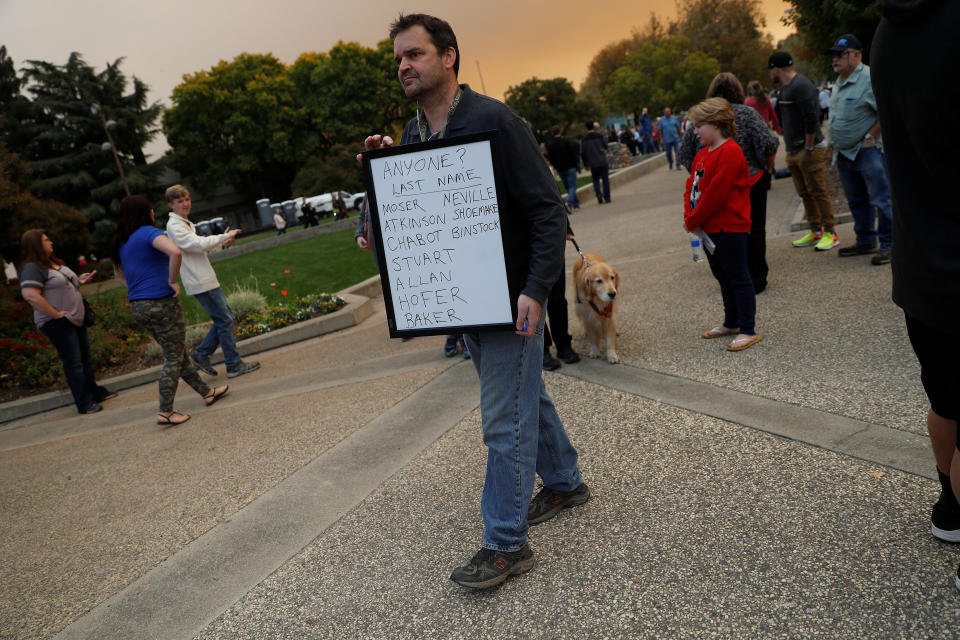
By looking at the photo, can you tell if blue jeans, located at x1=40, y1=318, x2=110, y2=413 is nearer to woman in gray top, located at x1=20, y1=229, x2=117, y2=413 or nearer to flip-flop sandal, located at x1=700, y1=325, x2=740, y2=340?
woman in gray top, located at x1=20, y1=229, x2=117, y2=413

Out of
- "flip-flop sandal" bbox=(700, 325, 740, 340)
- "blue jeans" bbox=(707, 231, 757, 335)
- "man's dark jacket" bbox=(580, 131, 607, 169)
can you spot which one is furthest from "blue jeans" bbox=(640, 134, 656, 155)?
"blue jeans" bbox=(707, 231, 757, 335)

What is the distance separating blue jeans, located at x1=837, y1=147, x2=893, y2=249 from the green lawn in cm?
827

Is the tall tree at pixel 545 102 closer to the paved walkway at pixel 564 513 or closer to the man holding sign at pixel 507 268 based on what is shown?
the paved walkway at pixel 564 513

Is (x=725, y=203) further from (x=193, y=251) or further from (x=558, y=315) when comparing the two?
(x=193, y=251)

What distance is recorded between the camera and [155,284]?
5984 millimetres

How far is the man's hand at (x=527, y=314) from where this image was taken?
8.56 ft

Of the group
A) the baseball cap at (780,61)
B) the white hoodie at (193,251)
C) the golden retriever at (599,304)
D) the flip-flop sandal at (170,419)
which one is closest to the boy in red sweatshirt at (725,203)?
the golden retriever at (599,304)

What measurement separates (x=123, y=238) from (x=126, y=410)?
2.07 m

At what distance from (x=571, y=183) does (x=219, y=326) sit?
11008 mm

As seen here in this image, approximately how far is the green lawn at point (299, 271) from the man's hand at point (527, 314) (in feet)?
31.0

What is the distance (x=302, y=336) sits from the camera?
8859mm

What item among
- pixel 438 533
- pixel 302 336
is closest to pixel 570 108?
pixel 302 336

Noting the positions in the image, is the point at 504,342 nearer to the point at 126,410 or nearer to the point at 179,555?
the point at 179,555

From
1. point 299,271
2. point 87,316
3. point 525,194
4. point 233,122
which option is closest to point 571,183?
point 299,271
